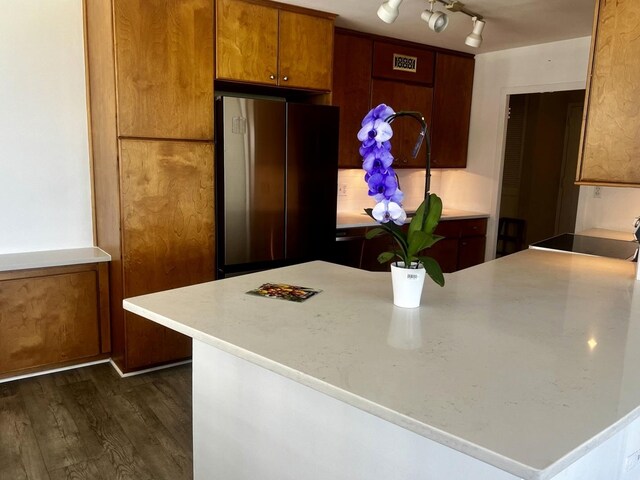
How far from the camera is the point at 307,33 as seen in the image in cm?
343

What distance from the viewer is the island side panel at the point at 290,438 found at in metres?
1.12

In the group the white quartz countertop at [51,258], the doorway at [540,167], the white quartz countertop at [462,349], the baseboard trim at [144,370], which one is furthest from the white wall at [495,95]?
the white quartz countertop at [51,258]

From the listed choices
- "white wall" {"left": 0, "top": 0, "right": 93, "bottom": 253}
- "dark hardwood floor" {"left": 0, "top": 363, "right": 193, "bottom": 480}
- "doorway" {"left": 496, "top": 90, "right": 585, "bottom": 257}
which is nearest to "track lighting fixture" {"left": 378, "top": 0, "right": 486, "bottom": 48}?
"white wall" {"left": 0, "top": 0, "right": 93, "bottom": 253}

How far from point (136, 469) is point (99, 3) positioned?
2.50m

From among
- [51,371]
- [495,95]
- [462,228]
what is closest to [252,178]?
[51,371]

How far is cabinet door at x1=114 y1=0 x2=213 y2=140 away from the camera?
278 cm

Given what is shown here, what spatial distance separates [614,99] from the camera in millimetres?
2354

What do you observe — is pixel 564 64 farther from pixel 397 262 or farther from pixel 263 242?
pixel 397 262

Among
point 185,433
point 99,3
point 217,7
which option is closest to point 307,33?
point 217,7

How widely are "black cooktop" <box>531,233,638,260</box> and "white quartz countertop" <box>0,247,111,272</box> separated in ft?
8.73

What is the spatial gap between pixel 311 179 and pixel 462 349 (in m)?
2.34

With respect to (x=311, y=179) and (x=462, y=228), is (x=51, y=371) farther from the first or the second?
(x=462, y=228)

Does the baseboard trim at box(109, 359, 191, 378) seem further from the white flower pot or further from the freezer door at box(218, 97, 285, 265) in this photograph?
the white flower pot

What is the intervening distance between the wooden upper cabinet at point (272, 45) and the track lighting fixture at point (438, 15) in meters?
0.57
